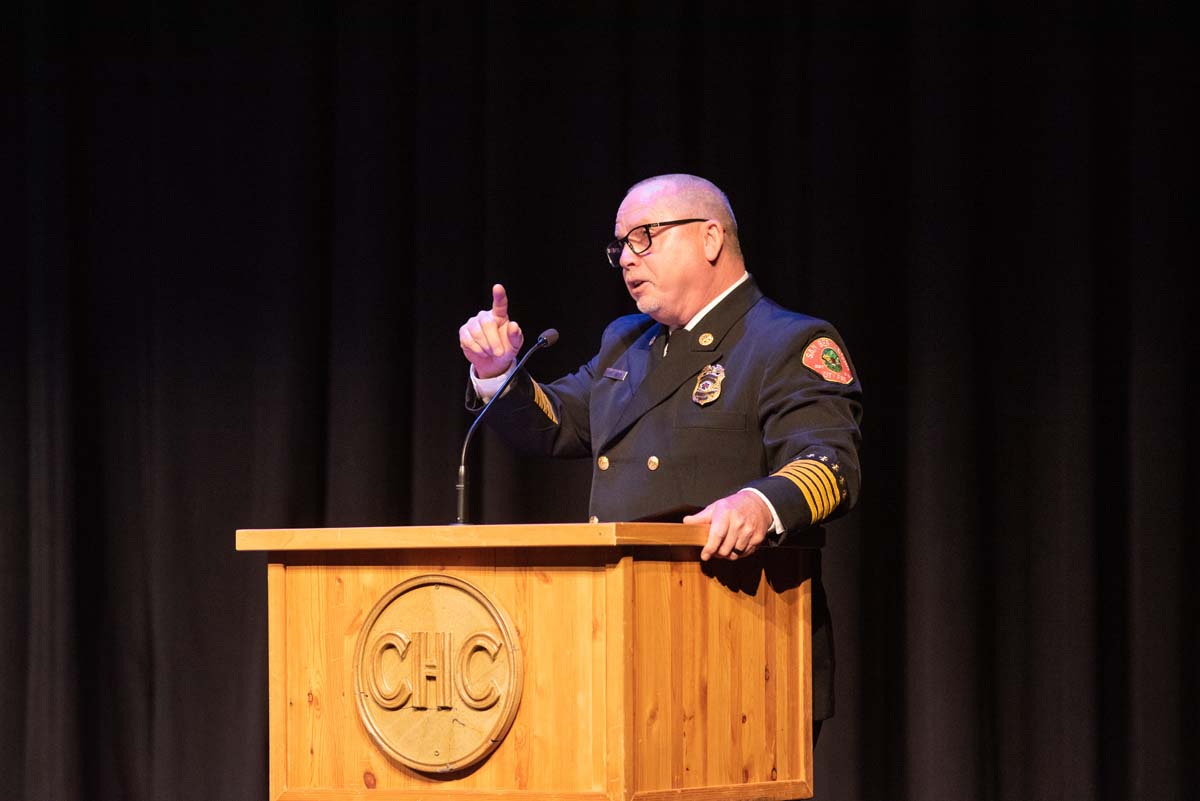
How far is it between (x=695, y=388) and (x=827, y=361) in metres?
0.24

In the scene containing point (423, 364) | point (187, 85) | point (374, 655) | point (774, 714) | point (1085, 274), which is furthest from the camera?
point (187, 85)

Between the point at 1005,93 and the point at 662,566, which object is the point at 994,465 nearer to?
the point at 1005,93

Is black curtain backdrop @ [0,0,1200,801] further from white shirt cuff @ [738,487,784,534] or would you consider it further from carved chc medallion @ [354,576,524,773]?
carved chc medallion @ [354,576,524,773]

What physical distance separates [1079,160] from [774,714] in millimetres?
1716

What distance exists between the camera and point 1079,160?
3.51 m

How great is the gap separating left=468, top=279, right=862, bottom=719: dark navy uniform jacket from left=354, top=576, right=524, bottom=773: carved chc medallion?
1.42 feet

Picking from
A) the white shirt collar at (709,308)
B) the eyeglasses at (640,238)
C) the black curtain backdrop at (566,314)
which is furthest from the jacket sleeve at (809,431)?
the black curtain backdrop at (566,314)

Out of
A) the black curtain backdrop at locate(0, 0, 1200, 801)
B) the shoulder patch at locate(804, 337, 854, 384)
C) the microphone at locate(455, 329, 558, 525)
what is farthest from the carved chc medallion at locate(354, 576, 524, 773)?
the black curtain backdrop at locate(0, 0, 1200, 801)

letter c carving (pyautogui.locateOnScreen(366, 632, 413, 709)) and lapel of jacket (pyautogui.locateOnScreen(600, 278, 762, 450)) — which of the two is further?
lapel of jacket (pyautogui.locateOnScreen(600, 278, 762, 450))

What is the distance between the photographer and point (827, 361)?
2.57 meters

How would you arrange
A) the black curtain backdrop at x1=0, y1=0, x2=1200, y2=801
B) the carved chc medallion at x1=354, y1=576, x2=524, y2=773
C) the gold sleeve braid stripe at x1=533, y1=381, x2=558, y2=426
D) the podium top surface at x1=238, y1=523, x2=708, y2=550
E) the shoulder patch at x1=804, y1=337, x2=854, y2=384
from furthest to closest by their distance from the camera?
1. the black curtain backdrop at x1=0, y1=0, x2=1200, y2=801
2. the gold sleeve braid stripe at x1=533, y1=381, x2=558, y2=426
3. the shoulder patch at x1=804, y1=337, x2=854, y2=384
4. the carved chc medallion at x1=354, y1=576, x2=524, y2=773
5. the podium top surface at x1=238, y1=523, x2=708, y2=550

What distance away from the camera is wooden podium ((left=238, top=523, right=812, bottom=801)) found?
2066mm

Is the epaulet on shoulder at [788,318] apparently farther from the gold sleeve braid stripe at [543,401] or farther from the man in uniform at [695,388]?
the gold sleeve braid stripe at [543,401]

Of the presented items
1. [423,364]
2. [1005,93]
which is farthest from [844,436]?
[423,364]
